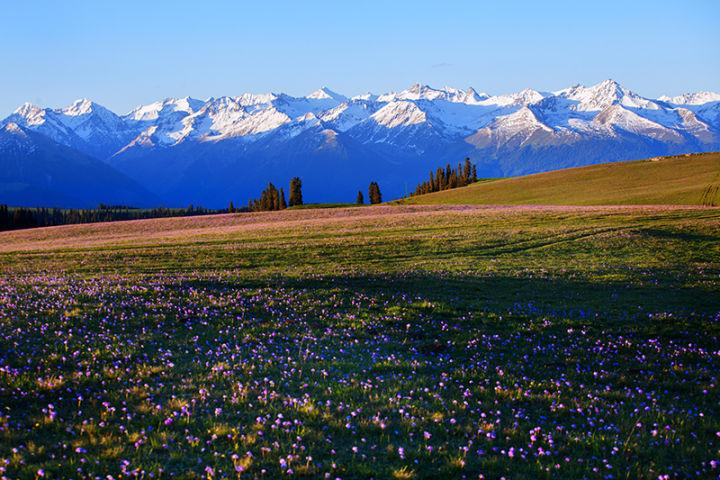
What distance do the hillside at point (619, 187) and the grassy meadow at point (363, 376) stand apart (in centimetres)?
7655

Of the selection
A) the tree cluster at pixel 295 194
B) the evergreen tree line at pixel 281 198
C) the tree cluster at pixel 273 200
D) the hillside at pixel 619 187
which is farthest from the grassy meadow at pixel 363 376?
the tree cluster at pixel 273 200

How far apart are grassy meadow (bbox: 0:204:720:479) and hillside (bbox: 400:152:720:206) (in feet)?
251

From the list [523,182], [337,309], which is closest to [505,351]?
[337,309]

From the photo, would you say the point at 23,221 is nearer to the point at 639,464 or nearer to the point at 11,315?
the point at 11,315

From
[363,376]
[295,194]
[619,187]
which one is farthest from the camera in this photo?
[295,194]

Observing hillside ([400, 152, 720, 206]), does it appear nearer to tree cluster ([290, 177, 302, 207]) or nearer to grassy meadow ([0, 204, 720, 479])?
tree cluster ([290, 177, 302, 207])

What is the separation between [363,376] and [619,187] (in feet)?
402

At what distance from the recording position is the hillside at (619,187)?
9862cm

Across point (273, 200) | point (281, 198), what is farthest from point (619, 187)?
point (273, 200)

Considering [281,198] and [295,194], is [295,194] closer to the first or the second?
[295,194]

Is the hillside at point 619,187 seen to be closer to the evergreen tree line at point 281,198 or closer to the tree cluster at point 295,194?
the tree cluster at point 295,194

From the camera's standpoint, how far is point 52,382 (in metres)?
12.0

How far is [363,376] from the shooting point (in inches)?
528

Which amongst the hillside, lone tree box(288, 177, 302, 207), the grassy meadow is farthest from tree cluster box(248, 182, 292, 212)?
the grassy meadow
